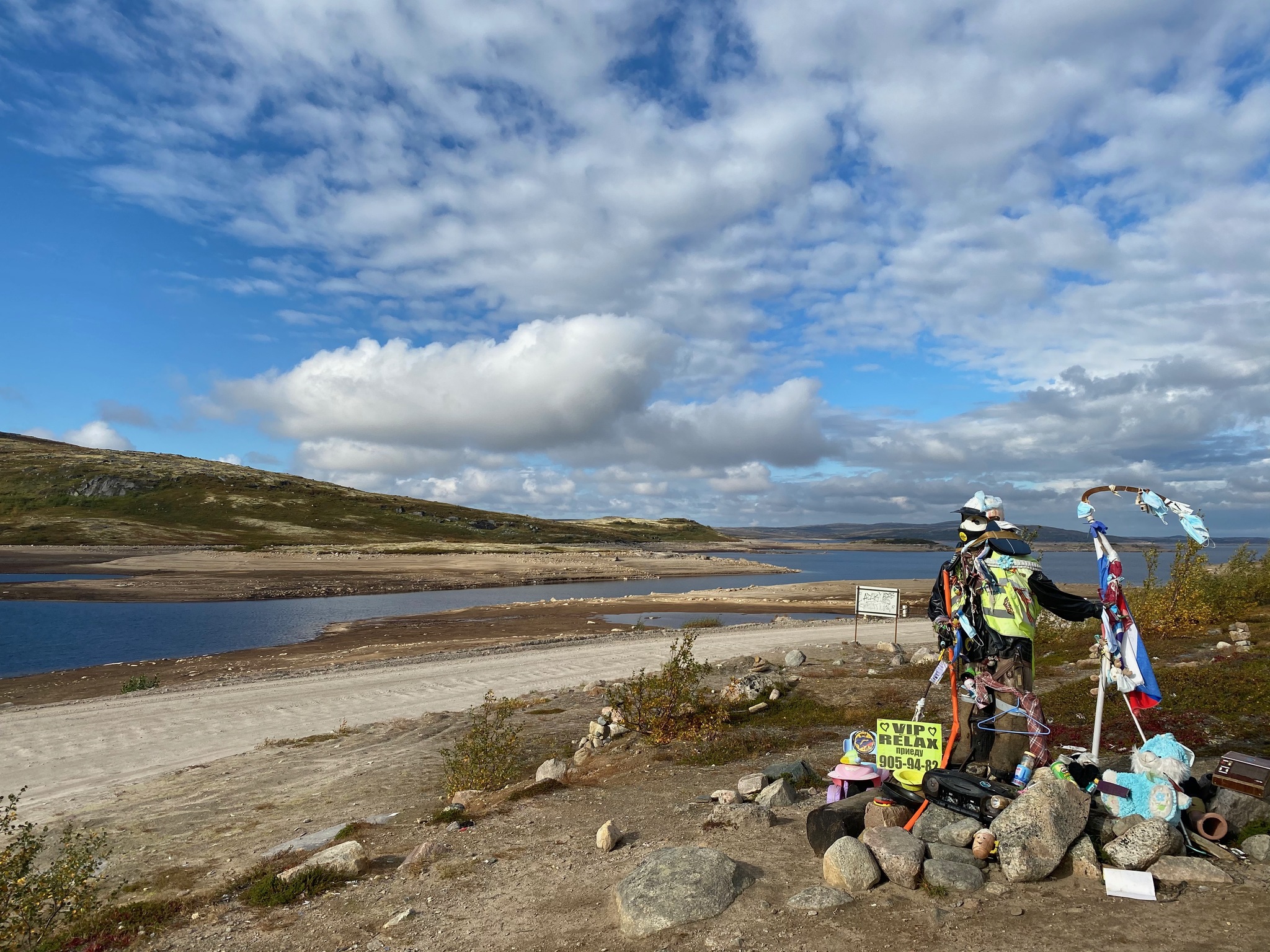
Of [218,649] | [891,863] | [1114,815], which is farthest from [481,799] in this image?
[218,649]

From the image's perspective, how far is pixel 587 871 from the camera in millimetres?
7859

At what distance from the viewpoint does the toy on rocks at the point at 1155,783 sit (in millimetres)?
6348

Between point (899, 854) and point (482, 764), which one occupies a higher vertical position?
point (899, 854)

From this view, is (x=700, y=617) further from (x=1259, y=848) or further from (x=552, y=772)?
(x=1259, y=848)

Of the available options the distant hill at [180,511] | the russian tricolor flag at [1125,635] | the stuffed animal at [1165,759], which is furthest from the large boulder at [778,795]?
the distant hill at [180,511]

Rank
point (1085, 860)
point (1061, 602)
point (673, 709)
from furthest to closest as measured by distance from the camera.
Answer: point (673, 709)
point (1061, 602)
point (1085, 860)

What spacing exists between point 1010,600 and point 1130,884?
2.78 m

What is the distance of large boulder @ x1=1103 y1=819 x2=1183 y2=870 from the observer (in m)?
6.08

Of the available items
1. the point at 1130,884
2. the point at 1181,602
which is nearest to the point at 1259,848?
the point at 1130,884

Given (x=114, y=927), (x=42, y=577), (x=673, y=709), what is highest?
(x=673, y=709)

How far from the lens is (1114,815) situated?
6625 mm

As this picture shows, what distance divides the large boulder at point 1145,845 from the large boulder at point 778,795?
3627mm

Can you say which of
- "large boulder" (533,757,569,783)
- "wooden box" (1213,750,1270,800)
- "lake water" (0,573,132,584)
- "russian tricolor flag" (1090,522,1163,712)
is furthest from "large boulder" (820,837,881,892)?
"lake water" (0,573,132,584)

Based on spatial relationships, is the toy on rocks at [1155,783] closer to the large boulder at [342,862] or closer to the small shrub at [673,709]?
the small shrub at [673,709]
